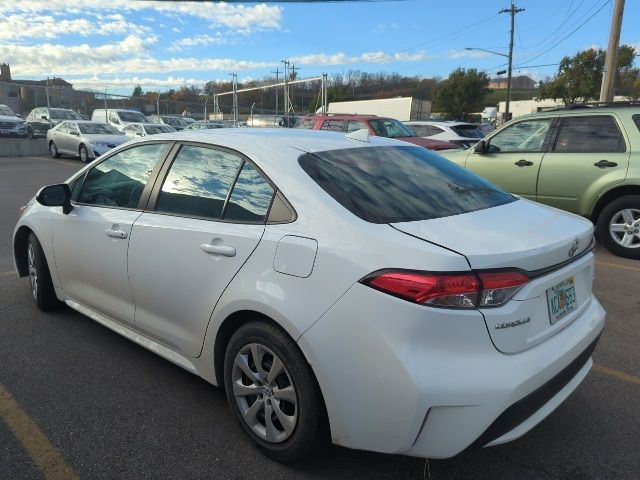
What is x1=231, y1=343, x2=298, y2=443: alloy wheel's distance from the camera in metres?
2.45

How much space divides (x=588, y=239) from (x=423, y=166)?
99cm

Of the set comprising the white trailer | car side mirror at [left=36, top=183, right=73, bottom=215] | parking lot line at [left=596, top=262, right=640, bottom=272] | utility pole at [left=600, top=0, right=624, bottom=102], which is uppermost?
utility pole at [left=600, top=0, right=624, bottom=102]

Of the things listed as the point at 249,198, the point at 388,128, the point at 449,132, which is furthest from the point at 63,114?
the point at 249,198

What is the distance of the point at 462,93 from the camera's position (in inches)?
2467

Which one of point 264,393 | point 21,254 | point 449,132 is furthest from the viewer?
point 449,132

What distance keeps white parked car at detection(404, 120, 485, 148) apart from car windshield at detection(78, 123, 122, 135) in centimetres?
1084

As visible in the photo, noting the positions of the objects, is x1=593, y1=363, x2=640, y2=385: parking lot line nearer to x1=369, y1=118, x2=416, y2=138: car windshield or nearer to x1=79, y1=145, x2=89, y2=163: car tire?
x1=369, y1=118, x2=416, y2=138: car windshield

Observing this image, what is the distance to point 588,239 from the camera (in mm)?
2670

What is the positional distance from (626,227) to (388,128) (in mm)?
7286

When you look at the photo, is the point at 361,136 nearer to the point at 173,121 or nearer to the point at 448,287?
the point at 448,287

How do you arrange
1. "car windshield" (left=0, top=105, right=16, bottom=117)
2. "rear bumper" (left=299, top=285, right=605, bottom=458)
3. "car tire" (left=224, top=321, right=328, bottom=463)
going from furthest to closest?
"car windshield" (left=0, top=105, right=16, bottom=117)
"car tire" (left=224, top=321, right=328, bottom=463)
"rear bumper" (left=299, top=285, right=605, bottom=458)

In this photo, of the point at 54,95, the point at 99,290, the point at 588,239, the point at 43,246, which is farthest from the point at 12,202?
the point at 54,95

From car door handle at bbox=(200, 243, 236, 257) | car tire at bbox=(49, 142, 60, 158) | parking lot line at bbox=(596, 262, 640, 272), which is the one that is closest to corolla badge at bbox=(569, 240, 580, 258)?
car door handle at bbox=(200, 243, 236, 257)

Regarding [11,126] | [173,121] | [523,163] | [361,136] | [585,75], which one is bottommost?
[11,126]
